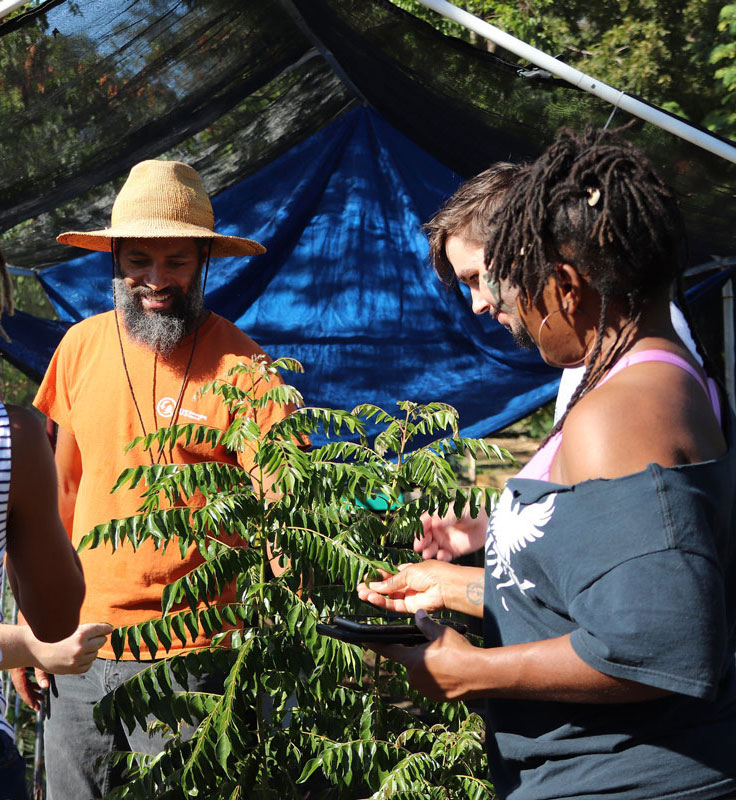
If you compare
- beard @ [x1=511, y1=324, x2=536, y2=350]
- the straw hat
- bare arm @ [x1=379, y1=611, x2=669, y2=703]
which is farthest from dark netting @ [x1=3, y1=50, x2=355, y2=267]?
bare arm @ [x1=379, y1=611, x2=669, y2=703]

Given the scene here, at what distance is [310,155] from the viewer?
5.23m

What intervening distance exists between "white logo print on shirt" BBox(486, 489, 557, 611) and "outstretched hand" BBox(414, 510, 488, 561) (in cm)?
78

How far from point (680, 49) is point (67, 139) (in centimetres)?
610

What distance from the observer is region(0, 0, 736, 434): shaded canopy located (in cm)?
418

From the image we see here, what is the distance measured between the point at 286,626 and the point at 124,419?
1006 mm

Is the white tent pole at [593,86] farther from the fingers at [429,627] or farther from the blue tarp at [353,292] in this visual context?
the fingers at [429,627]

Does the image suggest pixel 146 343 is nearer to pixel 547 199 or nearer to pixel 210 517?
pixel 210 517

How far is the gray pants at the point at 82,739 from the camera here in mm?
3027

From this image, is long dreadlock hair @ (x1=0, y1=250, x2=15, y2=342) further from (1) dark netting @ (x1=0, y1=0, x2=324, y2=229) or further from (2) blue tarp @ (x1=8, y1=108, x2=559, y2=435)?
(2) blue tarp @ (x1=8, y1=108, x2=559, y2=435)

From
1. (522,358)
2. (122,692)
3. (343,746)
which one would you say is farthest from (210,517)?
(522,358)

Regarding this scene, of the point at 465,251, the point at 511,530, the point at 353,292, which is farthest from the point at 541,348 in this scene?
the point at 353,292

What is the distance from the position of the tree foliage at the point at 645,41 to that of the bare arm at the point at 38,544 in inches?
276

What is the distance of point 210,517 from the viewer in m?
2.52

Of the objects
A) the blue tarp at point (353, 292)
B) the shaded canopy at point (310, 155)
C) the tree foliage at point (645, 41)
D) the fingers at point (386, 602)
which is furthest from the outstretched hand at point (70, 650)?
the tree foliage at point (645, 41)
